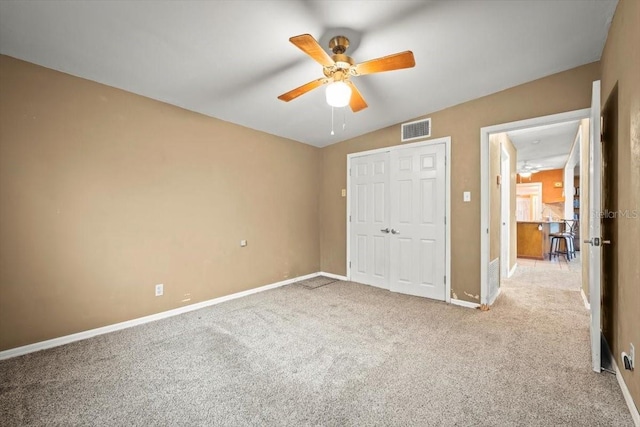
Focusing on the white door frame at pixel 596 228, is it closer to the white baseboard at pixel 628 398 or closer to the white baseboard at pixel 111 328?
the white baseboard at pixel 628 398

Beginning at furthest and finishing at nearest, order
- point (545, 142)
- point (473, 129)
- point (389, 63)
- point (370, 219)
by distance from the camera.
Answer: point (545, 142) < point (370, 219) < point (473, 129) < point (389, 63)

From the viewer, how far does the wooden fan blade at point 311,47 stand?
1.73 meters

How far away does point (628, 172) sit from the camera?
1.77 meters

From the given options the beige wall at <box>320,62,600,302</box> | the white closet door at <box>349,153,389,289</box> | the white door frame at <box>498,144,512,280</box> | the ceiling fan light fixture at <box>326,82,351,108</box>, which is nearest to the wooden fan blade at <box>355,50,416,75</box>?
the ceiling fan light fixture at <box>326,82,351,108</box>

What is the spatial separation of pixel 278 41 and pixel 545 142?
5.86 metres

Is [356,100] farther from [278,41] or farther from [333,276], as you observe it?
[333,276]

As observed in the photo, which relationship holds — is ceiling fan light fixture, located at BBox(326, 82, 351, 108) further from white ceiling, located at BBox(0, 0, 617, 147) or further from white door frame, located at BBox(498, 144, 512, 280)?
white door frame, located at BBox(498, 144, 512, 280)

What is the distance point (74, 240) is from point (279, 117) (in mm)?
2628

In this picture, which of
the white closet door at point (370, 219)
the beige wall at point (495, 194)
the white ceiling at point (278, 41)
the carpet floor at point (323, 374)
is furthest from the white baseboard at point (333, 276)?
the white ceiling at point (278, 41)

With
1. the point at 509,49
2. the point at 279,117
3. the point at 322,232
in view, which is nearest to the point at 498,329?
the point at 509,49

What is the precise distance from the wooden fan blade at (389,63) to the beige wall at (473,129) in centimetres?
200

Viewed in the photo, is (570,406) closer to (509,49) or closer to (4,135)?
(509,49)

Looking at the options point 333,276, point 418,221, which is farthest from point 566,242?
point 333,276

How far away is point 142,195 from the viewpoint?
3.10 meters
